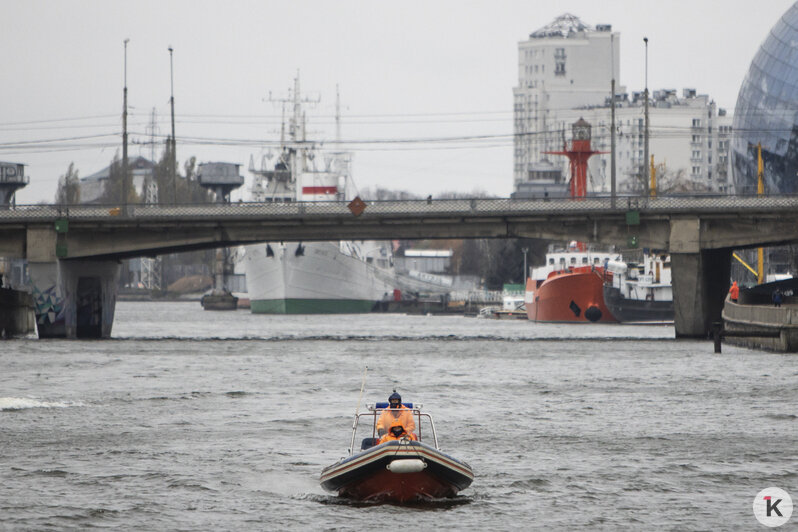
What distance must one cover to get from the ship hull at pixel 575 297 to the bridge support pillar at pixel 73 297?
43863mm

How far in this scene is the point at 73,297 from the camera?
83.8 meters

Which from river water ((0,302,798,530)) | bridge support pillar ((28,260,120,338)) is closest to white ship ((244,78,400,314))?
bridge support pillar ((28,260,120,338))

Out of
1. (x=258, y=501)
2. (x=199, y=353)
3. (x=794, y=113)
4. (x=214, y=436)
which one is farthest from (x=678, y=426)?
(x=794, y=113)

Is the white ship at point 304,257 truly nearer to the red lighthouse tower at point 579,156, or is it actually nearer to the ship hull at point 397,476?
the red lighthouse tower at point 579,156

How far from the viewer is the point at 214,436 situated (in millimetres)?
35688

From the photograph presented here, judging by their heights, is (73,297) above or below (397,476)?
above

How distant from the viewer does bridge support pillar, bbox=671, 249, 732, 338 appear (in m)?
76.6

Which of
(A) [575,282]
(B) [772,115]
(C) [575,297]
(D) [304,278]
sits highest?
(B) [772,115]

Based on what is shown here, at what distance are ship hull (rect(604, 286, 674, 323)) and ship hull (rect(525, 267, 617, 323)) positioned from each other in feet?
2.73

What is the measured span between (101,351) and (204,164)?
9136cm

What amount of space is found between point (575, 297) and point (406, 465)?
9900 cm

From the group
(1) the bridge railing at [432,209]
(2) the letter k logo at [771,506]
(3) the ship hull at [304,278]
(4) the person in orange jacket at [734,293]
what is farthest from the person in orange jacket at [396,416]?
(3) the ship hull at [304,278]

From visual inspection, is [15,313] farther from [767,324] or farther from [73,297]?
[767,324]

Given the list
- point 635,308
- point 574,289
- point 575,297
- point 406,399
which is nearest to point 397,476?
point 406,399
